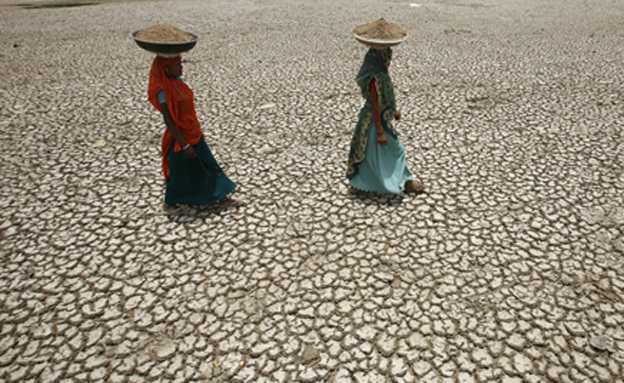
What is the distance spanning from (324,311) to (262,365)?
0.63 m

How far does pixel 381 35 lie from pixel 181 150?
210cm

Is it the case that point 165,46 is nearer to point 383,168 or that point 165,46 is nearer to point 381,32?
point 381,32

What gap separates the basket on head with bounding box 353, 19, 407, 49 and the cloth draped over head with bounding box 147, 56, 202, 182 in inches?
65.1

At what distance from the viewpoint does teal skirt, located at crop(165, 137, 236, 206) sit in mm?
4098

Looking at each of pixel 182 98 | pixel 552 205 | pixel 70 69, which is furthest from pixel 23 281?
pixel 70 69

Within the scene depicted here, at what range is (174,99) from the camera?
375 centimetres

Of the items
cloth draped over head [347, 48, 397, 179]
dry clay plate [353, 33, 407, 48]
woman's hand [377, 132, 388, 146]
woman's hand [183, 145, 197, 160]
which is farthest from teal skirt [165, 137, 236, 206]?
dry clay plate [353, 33, 407, 48]

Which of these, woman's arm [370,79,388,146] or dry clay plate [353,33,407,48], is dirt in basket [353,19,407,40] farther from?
woman's arm [370,79,388,146]

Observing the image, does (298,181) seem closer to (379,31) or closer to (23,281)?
(379,31)

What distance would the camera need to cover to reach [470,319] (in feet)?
10.3

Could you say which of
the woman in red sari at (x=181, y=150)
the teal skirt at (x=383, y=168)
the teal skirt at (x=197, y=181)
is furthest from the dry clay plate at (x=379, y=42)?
the teal skirt at (x=197, y=181)

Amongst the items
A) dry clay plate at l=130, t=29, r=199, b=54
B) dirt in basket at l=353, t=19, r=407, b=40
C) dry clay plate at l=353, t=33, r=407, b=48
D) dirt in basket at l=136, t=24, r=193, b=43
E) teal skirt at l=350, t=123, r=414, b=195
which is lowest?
teal skirt at l=350, t=123, r=414, b=195

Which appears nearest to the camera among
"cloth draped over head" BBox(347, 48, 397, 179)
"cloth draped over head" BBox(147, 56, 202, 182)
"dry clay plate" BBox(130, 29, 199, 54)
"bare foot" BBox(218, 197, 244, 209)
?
"dry clay plate" BBox(130, 29, 199, 54)

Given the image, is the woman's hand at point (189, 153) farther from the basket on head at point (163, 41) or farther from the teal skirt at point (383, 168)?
the teal skirt at point (383, 168)
